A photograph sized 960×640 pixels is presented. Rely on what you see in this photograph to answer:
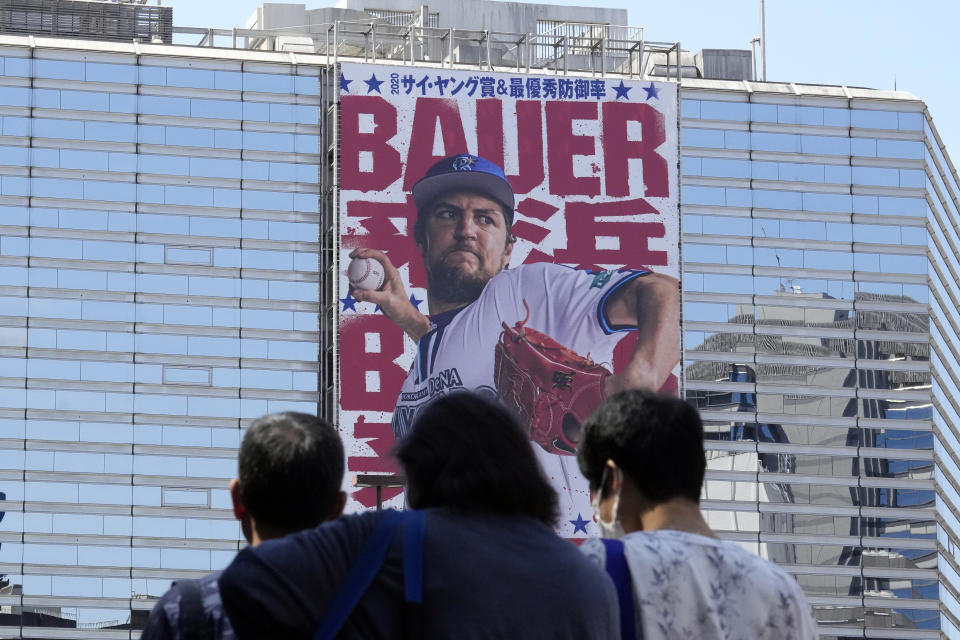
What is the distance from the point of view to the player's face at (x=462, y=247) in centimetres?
4406

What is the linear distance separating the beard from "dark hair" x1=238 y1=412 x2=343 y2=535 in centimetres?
3882

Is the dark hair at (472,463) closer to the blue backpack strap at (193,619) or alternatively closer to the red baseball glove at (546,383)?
the blue backpack strap at (193,619)

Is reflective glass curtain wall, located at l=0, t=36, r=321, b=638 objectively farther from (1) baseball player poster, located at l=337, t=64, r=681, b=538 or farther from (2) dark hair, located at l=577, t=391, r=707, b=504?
(2) dark hair, located at l=577, t=391, r=707, b=504

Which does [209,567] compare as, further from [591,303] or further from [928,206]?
[928,206]

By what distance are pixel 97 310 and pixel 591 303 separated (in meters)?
12.8

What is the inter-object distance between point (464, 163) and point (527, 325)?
4308mm

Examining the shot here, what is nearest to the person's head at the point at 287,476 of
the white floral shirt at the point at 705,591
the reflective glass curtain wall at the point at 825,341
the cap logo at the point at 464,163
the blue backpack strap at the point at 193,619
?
the blue backpack strap at the point at 193,619

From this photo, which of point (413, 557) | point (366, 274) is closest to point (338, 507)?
point (413, 557)

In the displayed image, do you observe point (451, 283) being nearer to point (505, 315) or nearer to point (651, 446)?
point (505, 315)

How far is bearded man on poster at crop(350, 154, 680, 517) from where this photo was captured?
143ft

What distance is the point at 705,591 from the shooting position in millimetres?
5191

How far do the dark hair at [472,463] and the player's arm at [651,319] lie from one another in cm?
3964

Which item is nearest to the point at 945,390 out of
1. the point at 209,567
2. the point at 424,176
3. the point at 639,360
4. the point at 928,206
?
the point at 928,206

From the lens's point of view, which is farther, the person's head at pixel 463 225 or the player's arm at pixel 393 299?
the person's head at pixel 463 225
